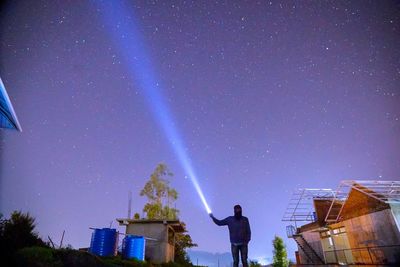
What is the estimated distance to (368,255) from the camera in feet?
59.3

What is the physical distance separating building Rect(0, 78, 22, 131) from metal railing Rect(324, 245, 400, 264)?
1991 centimetres

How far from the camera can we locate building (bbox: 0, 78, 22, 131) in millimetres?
8289

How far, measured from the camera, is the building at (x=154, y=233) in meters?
15.9

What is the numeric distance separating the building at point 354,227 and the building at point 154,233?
12.0m

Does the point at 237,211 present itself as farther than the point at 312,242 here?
No

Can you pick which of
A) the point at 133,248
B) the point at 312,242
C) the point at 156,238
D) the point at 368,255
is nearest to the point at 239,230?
the point at 133,248

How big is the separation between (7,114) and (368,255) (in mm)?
22354

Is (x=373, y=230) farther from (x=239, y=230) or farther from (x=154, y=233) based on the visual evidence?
(x=239, y=230)

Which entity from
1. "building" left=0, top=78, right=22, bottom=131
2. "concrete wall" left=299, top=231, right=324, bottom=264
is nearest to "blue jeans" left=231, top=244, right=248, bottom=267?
"building" left=0, top=78, right=22, bottom=131

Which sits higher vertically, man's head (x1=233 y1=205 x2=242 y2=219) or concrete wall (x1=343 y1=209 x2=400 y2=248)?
concrete wall (x1=343 y1=209 x2=400 y2=248)

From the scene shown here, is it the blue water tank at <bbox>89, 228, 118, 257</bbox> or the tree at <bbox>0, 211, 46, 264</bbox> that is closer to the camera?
the tree at <bbox>0, 211, 46, 264</bbox>

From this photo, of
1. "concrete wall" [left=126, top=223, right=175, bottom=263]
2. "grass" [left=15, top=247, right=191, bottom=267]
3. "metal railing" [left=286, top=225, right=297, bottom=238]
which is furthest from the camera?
"metal railing" [left=286, top=225, right=297, bottom=238]

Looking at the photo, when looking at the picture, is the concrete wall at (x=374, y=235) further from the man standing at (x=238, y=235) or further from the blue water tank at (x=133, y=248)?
the blue water tank at (x=133, y=248)

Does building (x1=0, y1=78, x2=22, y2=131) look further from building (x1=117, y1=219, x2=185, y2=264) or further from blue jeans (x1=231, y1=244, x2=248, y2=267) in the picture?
building (x1=117, y1=219, x2=185, y2=264)
